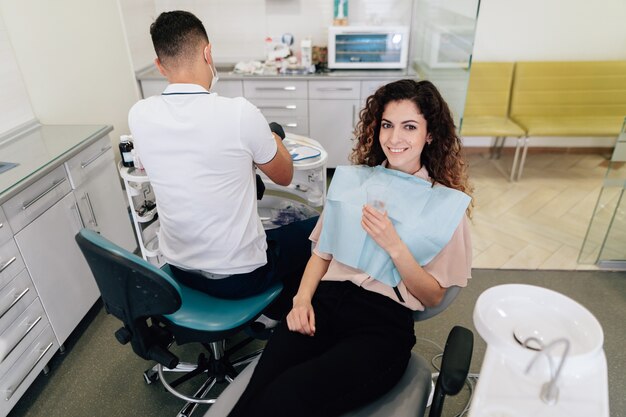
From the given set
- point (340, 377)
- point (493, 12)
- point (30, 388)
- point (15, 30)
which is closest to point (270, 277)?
point (340, 377)

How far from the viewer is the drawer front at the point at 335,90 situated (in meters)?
3.39

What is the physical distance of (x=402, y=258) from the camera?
1.27m


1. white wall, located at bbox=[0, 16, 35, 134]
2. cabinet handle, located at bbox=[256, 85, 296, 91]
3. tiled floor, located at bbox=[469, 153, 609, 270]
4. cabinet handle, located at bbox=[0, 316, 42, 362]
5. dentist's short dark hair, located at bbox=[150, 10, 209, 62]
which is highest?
dentist's short dark hair, located at bbox=[150, 10, 209, 62]

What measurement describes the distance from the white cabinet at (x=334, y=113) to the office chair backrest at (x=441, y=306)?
84.1 inches

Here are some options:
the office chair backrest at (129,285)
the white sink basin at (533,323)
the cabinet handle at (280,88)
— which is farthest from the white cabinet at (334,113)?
the white sink basin at (533,323)

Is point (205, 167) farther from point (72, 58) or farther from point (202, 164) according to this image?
point (72, 58)

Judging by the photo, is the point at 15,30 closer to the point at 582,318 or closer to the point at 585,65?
the point at 582,318

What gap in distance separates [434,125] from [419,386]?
792mm

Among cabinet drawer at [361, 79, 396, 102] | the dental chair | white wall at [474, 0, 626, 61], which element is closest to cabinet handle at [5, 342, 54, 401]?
the dental chair

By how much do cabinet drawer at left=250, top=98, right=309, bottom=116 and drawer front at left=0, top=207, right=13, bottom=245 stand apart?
2163 mm

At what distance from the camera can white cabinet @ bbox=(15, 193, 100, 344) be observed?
181cm

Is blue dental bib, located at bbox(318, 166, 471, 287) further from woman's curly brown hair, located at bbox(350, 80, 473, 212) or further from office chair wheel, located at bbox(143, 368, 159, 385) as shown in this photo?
office chair wheel, located at bbox(143, 368, 159, 385)

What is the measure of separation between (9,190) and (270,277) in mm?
1030

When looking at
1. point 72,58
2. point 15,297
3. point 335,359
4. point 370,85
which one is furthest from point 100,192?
point 370,85
